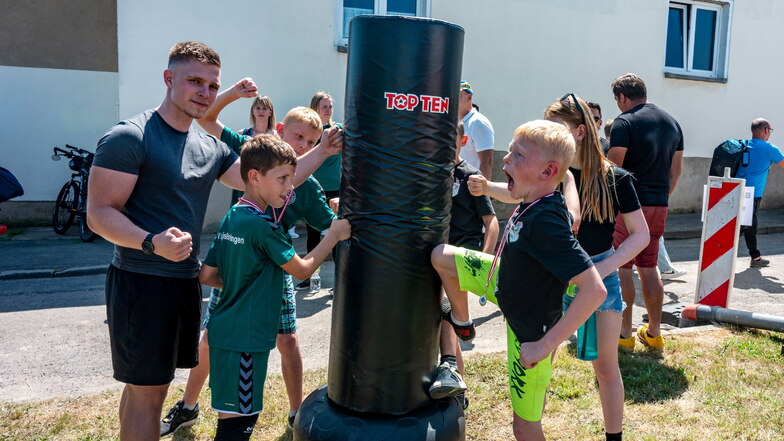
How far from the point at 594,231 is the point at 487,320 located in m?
2.92

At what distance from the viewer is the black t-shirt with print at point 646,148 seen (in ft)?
16.8

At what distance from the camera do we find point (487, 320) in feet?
20.5

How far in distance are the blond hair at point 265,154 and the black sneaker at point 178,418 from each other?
1614mm

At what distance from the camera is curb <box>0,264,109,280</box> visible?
7.69 meters

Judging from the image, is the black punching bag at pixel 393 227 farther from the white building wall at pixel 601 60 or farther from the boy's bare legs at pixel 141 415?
the white building wall at pixel 601 60

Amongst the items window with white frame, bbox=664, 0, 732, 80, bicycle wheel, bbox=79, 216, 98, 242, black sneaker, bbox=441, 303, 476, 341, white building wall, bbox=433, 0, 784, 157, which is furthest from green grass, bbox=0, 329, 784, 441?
window with white frame, bbox=664, 0, 732, 80

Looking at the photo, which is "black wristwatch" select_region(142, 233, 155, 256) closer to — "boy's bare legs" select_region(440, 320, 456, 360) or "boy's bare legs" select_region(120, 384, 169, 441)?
"boy's bare legs" select_region(120, 384, 169, 441)

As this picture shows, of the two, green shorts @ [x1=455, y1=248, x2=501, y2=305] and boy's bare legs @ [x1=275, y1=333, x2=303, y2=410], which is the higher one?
green shorts @ [x1=455, y1=248, x2=501, y2=305]

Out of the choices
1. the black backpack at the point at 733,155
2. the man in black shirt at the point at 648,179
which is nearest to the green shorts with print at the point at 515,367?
the man in black shirt at the point at 648,179

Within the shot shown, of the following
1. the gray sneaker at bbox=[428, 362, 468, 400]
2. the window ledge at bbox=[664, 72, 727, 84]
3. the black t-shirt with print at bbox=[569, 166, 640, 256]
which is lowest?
the gray sneaker at bbox=[428, 362, 468, 400]

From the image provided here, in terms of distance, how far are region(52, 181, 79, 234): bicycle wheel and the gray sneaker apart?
27.9 feet

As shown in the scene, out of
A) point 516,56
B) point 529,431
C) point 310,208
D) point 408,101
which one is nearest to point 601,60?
point 516,56

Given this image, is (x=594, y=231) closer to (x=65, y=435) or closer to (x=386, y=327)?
(x=386, y=327)

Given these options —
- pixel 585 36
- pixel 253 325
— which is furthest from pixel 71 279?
pixel 585 36
